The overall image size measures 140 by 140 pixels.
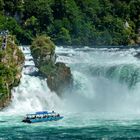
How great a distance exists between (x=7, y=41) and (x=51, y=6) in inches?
1997

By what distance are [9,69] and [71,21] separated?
54.5 meters

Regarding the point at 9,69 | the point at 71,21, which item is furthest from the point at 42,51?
the point at 71,21

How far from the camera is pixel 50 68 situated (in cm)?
8419

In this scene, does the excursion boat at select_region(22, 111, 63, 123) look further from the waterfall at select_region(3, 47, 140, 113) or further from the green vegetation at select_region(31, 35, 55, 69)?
the green vegetation at select_region(31, 35, 55, 69)

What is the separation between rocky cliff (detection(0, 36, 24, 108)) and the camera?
253 feet

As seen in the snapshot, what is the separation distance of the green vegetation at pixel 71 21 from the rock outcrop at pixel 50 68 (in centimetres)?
3676

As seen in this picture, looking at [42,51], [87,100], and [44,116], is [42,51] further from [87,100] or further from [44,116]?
[44,116]

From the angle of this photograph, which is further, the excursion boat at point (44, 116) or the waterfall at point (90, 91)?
the waterfall at point (90, 91)

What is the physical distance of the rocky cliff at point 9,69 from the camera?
77069mm

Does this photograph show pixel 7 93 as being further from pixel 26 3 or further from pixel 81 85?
pixel 26 3

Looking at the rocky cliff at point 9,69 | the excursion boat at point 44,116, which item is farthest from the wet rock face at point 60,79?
the excursion boat at point 44,116

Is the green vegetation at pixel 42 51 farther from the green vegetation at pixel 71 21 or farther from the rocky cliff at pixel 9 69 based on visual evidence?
the green vegetation at pixel 71 21

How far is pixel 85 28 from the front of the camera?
131500 mm

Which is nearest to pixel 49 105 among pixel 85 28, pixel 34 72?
pixel 34 72
